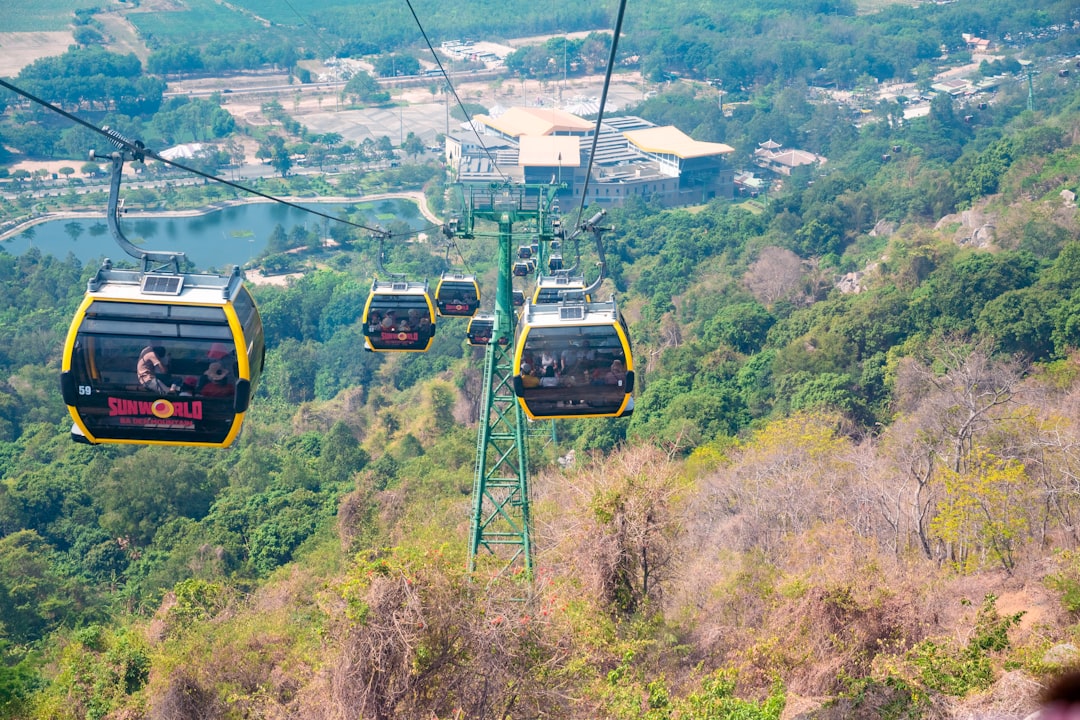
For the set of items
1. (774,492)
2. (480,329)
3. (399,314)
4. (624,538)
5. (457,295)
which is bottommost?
(774,492)

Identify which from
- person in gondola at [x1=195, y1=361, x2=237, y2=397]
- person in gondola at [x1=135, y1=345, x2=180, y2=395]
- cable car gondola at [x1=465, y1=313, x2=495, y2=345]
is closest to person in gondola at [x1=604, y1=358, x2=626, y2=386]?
person in gondola at [x1=195, y1=361, x2=237, y2=397]

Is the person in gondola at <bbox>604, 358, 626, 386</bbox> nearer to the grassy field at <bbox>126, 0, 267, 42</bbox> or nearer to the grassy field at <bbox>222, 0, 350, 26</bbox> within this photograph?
the grassy field at <bbox>126, 0, 267, 42</bbox>

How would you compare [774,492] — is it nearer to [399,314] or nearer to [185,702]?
[399,314]

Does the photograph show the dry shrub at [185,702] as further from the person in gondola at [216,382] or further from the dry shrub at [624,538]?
the person in gondola at [216,382]

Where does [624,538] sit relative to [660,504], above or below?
below

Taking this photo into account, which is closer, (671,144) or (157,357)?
(157,357)

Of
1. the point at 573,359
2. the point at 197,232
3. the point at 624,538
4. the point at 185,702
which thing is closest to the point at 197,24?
the point at 197,232

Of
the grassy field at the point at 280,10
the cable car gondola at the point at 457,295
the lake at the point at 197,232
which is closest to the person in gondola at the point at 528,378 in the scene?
the cable car gondola at the point at 457,295
